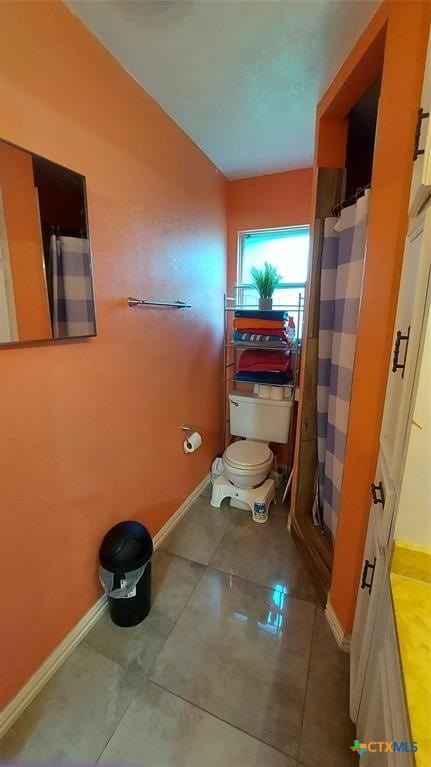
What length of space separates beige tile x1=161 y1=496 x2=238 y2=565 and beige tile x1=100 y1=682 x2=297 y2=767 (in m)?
0.67

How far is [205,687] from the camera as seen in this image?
114 cm

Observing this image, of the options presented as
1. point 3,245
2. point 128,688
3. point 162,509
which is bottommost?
point 128,688

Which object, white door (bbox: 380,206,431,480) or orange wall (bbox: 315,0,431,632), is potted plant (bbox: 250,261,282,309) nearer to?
orange wall (bbox: 315,0,431,632)

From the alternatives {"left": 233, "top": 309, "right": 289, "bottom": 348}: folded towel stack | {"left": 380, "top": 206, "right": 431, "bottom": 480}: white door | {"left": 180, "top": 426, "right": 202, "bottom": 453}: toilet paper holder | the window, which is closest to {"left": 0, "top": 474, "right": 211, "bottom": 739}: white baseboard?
{"left": 180, "top": 426, "right": 202, "bottom": 453}: toilet paper holder

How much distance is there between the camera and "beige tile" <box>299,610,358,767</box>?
3.18 ft

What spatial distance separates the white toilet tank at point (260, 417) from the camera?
221 cm

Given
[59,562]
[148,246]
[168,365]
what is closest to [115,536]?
[59,562]

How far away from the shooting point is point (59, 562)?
120 centimetres

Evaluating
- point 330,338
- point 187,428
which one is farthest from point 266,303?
point 187,428

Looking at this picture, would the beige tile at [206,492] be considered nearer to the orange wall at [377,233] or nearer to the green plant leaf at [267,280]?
the orange wall at [377,233]

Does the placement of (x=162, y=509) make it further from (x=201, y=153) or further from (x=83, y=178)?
(x=201, y=153)

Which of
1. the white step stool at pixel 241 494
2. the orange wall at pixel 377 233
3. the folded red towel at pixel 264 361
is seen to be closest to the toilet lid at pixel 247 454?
the white step stool at pixel 241 494

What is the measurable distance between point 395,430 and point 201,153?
2.00m

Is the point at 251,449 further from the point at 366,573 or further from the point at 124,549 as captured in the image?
the point at 366,573
